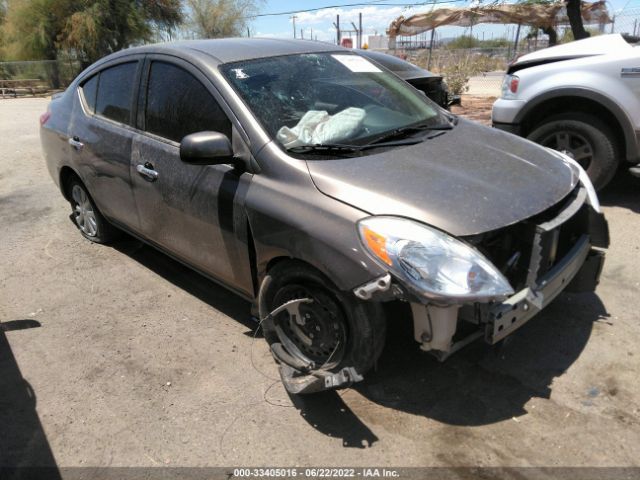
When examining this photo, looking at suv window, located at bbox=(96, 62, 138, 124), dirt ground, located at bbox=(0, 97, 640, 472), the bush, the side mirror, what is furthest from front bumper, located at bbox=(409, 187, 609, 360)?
the bush

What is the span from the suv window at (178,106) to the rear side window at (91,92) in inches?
38.9

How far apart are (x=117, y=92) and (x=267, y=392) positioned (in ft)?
8.35

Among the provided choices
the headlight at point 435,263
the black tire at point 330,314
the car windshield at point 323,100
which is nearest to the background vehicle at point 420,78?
the car windshield at point 323,100

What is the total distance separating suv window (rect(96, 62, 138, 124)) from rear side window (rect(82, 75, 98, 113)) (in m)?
0.08

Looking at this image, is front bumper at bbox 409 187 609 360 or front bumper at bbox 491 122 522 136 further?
front bumper at bbox 491 122 522 136

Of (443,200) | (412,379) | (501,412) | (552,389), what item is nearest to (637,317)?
(552,389)

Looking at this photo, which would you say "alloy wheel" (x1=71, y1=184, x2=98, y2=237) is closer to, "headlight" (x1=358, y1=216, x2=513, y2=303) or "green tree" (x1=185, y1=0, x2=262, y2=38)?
"headlight" (x1=358, y1=216, x2=513, y2=303)

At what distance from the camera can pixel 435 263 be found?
225 centimetres

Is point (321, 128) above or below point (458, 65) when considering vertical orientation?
above

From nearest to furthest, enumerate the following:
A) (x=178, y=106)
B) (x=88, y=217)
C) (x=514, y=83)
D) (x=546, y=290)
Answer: (x=546, y=290) < (x=178, y=106) < (x=88, y=217) < (x=514, y=83)

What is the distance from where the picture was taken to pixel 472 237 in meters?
2.33

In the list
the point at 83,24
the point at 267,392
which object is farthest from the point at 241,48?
the point at 83,24

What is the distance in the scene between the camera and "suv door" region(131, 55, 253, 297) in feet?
9.89

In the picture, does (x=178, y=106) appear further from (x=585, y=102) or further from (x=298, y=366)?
(x=585, y=102)
